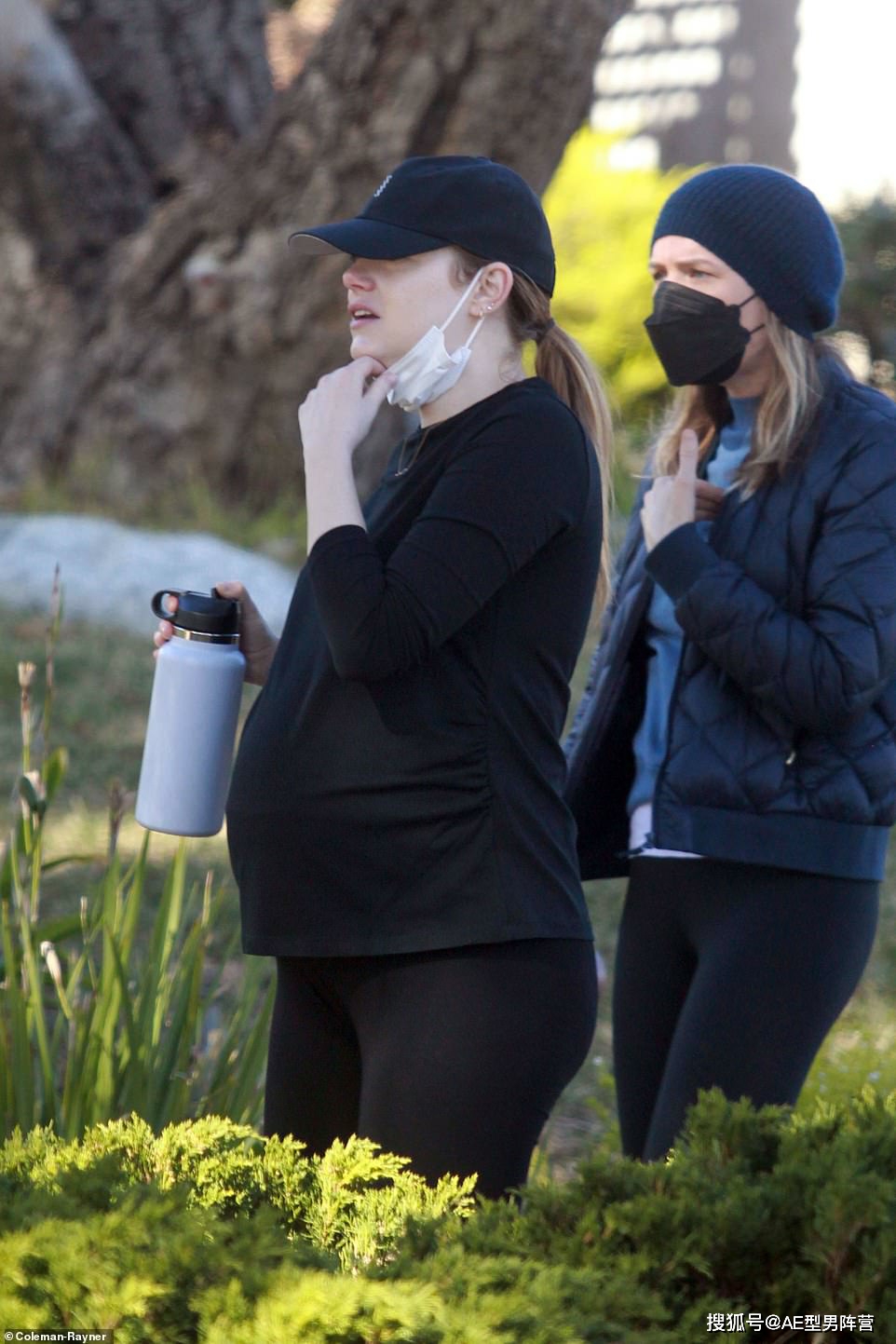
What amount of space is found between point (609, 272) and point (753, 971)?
1009 centimetres

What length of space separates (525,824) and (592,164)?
1195cm

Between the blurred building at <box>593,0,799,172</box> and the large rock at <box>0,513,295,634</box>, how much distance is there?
365 inches

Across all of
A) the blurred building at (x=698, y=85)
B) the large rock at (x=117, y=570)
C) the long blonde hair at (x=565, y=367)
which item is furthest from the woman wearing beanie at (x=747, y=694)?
the blurred building at (x=698, y=85)

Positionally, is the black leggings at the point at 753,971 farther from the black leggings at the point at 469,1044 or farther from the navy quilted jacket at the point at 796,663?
the black leggings at the point at 469,1044

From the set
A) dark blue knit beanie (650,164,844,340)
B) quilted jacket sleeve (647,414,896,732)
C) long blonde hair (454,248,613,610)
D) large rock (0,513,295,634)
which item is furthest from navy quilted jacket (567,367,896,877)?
large rock (0,513,295,634)

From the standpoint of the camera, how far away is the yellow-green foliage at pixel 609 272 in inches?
463

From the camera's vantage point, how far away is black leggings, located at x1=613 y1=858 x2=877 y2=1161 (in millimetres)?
2467

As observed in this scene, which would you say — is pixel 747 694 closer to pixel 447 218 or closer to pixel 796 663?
pixel 796 663

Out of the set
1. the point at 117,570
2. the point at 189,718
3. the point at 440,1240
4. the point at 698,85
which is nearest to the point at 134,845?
the point at 117,570

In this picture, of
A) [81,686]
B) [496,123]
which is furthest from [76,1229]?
[496,123]

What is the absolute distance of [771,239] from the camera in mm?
2689

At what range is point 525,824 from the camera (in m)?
2.05

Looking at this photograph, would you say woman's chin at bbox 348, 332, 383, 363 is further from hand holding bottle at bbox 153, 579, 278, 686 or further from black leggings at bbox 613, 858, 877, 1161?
black leggings at bbox 613, 858, 877, 1161

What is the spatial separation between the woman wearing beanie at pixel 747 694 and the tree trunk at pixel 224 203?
5.53 metres
